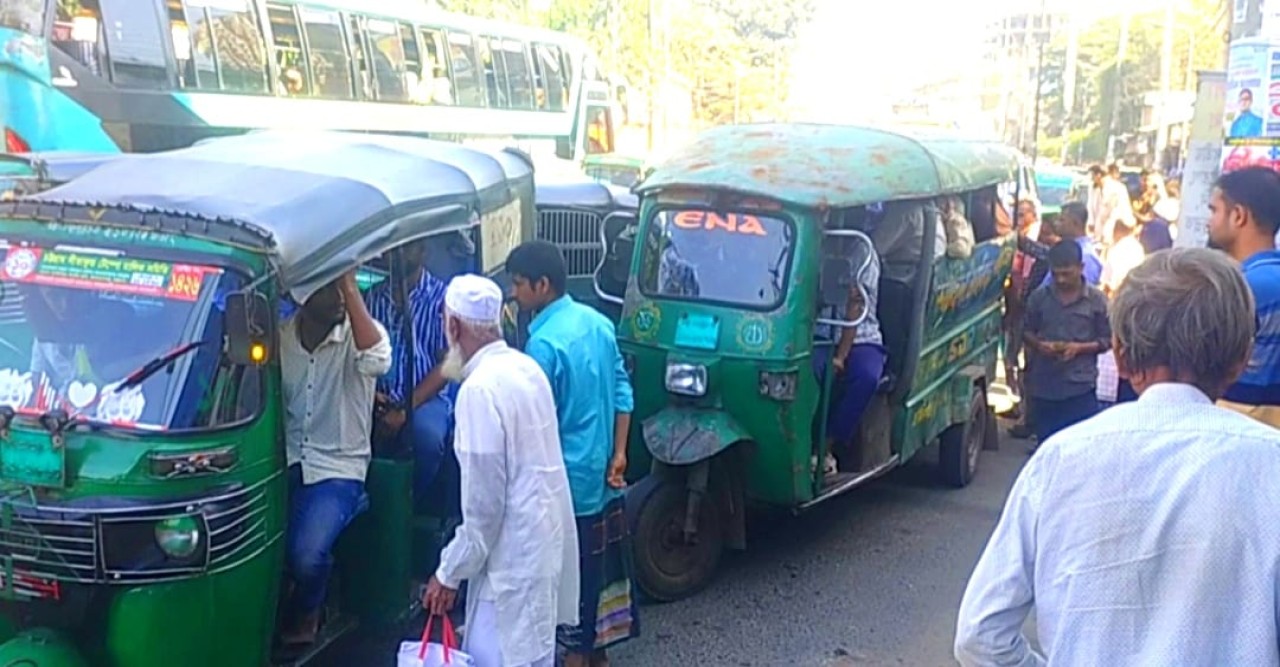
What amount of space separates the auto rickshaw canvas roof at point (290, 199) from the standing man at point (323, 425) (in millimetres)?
259

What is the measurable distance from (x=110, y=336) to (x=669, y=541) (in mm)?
3074

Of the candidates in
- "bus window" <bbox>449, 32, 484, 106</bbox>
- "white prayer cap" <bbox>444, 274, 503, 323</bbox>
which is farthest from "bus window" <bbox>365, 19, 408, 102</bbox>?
"white prayer cap" <bbox>444, 274, 503, 323</bbox>

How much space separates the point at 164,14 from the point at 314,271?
334 inches

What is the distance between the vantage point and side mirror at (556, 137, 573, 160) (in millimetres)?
19359

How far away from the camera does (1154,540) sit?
1909mm

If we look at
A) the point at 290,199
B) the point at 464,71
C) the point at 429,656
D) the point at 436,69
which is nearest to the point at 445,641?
the point at 429,656

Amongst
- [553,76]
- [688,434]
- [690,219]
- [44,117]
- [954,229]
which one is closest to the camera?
[688,434]

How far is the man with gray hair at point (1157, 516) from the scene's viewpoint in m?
1.88

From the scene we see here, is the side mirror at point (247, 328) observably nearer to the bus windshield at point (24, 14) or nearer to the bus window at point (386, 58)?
the bus windshield at point (24, 14)

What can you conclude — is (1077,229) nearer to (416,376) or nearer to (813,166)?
(813,166)

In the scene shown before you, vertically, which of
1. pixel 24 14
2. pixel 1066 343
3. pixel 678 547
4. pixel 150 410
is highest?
pixel 24 14

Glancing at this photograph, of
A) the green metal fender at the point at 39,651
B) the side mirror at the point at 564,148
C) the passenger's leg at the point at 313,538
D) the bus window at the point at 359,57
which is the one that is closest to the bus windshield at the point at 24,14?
the bus window at the point at 359,57

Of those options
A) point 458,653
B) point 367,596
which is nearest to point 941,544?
point 367,596

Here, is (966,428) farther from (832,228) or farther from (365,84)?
(365,84)
